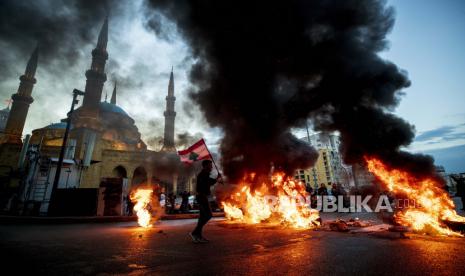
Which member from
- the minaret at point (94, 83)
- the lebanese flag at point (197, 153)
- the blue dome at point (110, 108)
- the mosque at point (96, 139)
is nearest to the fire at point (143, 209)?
the lebanese flag at point (197, 153)

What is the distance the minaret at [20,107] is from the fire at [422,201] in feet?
174

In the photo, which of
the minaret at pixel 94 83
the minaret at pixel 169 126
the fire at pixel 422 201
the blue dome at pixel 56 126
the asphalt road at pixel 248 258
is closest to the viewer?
the asphalt road at pixel 248 258

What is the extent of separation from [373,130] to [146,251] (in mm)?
7446

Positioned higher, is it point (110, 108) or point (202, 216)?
point (110, 108)

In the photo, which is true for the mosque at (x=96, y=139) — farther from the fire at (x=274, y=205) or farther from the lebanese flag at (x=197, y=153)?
the fire at (x=274, y=205)

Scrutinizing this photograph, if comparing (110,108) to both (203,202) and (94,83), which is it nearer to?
(94,83)

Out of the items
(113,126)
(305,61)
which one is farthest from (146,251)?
(113,126)

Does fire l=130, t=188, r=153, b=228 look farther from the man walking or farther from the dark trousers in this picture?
the dark trousers

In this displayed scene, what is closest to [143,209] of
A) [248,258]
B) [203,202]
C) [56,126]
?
[203,202]

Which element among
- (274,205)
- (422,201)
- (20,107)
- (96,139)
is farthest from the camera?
(20,107)

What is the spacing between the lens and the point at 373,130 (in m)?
7.55

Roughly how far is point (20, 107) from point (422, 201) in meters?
56.4

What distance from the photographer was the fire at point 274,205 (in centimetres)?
850

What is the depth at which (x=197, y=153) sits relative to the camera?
537 inches
